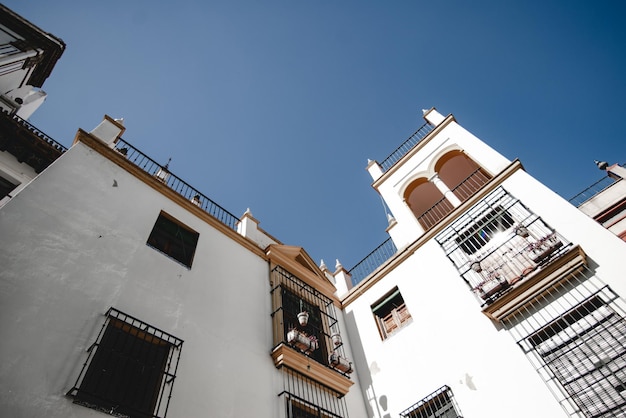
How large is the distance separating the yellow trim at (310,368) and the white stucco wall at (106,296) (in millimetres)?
271

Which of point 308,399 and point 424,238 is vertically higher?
point 424,238

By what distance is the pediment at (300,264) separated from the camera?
412 inches

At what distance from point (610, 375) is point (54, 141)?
1284 centimetres

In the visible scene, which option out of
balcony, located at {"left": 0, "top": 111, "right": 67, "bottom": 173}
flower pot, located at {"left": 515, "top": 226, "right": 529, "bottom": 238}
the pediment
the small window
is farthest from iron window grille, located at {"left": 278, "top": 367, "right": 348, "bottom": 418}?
balcony, located at {"left": 0, "top": 111, "right": 67, "bottom": 173}

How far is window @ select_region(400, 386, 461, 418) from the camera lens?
754 centimetres

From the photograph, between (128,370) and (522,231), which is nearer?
(128,370)

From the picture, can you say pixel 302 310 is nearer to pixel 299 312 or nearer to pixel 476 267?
pixel 299 312

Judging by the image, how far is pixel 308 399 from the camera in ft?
24.9

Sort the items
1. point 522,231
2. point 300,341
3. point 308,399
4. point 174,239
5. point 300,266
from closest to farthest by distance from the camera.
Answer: point 308,399 → point 300,341 → point 522,231 → point 174,239 → point 300,266

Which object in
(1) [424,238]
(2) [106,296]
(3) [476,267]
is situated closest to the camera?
(2) [106,296]

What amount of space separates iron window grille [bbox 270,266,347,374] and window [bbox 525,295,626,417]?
4.57 metres

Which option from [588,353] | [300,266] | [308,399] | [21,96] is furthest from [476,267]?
[21,96]

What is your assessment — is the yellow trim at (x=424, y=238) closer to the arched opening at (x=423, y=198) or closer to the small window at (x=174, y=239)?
the arched opening at (x=423, y=198)

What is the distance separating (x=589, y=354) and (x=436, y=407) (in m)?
3.20
